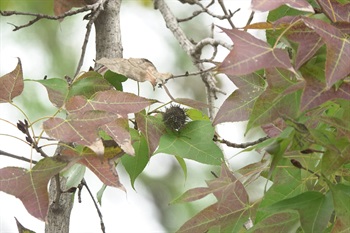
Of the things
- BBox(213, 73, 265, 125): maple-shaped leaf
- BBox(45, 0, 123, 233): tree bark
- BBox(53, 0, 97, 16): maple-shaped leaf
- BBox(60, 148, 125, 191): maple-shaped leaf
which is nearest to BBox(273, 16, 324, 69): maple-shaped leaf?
BBox(213, 73, 265, 125): maple-shaped leaf

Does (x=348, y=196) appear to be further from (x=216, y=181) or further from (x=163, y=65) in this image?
(x=163, y=65)

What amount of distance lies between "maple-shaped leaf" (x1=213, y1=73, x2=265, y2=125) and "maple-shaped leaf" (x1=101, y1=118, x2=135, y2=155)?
12 centimetres

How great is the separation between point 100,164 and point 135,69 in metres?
0.22

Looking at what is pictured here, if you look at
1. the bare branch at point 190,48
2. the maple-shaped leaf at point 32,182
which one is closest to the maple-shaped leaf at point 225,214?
the maple-shaped leaf at point 32,182

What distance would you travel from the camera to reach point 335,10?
0.96 meters

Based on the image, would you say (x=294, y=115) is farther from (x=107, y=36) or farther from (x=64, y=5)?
(x=64, y=5)

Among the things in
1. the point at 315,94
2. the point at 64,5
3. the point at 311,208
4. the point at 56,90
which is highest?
the point at 64,5

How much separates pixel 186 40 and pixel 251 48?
83 cm

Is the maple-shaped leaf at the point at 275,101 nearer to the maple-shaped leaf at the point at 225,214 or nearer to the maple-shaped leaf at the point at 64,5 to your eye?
the maple-shaped leaf at the point at 225,214

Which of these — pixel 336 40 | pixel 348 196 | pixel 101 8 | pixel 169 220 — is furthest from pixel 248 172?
pixel 169 220

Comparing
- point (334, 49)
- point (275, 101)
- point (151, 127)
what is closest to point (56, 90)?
point (151, 127)

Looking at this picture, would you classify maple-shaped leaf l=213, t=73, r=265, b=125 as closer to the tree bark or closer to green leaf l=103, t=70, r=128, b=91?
green leaf l=103, t=70, r=128, b=91

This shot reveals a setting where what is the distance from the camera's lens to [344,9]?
0.96 m

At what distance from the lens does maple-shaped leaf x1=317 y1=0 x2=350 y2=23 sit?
94 cm
